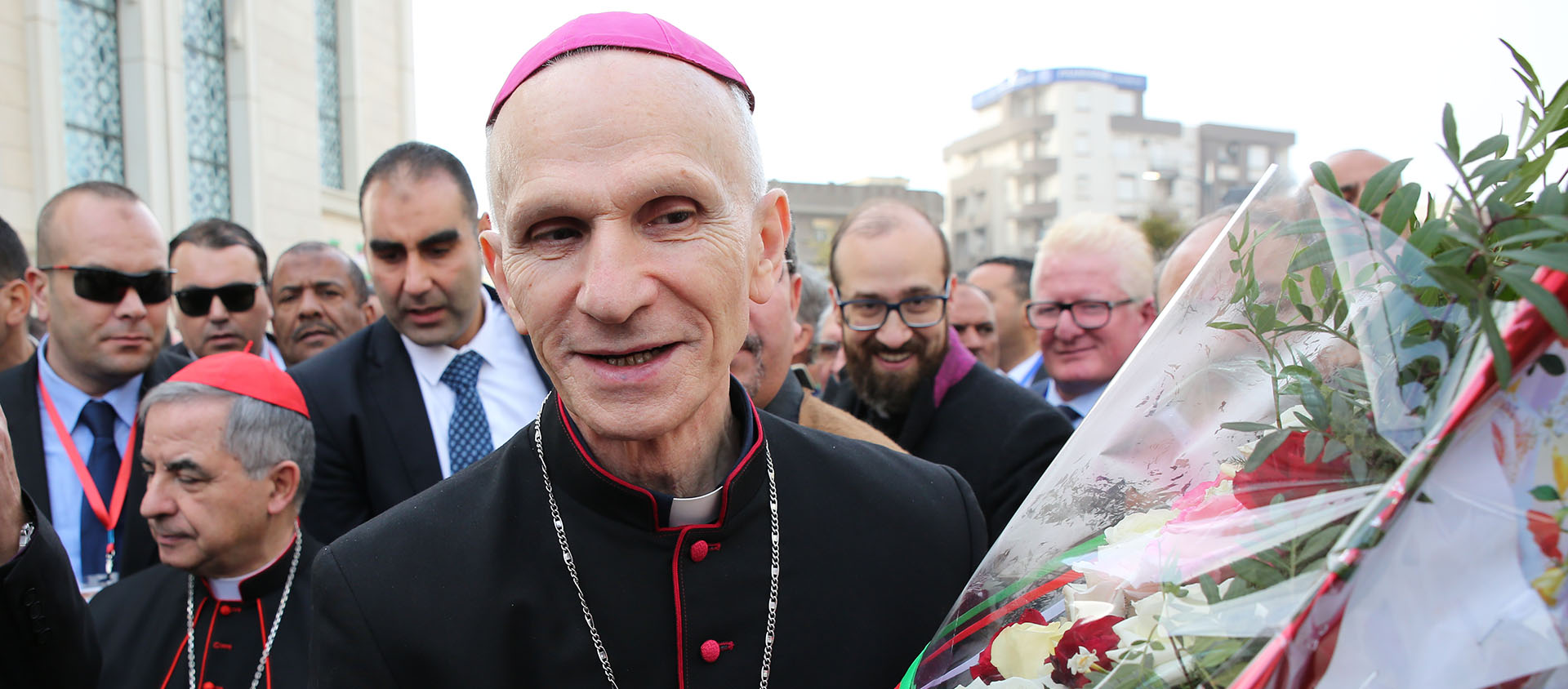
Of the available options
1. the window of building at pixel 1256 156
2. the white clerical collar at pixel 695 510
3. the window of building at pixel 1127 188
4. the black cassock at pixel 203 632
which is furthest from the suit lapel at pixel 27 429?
the window of building at pixel 1256 156

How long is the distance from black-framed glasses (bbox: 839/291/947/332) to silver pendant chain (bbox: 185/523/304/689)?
2.20 metres

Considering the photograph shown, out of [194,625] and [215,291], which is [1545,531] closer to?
[194,625]

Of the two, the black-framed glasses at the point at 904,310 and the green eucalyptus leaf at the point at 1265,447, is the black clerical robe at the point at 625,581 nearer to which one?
the green eucalyptus leaf at the point at 1265,447

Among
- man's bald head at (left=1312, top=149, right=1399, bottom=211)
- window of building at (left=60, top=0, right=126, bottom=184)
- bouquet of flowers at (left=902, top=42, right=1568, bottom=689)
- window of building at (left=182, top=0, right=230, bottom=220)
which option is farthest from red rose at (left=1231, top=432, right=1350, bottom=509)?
window of building at (left=182, top=0, right=230, bottom=220)

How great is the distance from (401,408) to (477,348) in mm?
454

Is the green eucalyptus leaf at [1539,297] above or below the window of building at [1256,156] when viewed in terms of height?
below

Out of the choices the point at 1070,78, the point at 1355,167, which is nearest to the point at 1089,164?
the point at 1070,78

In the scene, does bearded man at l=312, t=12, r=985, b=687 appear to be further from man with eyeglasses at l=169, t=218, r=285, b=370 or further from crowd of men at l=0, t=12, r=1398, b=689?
man with eyeglasses at l=169, t=218, r=285, b=370

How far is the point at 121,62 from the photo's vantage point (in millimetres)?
15273

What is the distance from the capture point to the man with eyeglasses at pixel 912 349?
3.73 m

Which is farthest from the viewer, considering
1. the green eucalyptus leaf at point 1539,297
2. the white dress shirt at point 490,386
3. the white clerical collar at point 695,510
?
the white dress shirt at point 490,386

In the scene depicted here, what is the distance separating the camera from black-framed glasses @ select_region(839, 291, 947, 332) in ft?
13.2

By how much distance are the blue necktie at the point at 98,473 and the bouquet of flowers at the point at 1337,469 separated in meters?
3.50

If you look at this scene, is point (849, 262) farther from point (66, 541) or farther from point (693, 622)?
point (66, 541)
